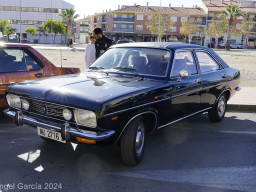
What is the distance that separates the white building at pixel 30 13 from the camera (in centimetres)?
8106

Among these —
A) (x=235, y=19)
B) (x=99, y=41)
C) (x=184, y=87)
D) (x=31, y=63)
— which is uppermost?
(x=235, y=19)

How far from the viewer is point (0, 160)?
3.98m

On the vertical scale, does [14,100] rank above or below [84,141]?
above

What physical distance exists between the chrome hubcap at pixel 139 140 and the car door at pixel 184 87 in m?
0.69

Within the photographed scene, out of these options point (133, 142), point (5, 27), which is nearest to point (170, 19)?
point (5, 27)

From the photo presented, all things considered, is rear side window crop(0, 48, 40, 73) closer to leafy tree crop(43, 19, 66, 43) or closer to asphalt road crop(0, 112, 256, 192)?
asphalt road crop(0, 112, 256, 192)

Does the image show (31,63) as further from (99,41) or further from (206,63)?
(206,63)

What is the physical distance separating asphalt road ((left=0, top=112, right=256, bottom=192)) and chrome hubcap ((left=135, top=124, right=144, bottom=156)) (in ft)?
0.70

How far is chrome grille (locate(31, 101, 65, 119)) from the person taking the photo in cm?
357

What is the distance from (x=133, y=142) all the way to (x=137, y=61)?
1544 mm

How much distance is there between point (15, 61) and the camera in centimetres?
555

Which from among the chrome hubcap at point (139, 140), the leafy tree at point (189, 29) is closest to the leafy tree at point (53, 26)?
the leafy tree at point (189, 29)

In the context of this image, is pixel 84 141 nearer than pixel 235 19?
Yes

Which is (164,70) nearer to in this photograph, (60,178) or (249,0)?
(60,178)
